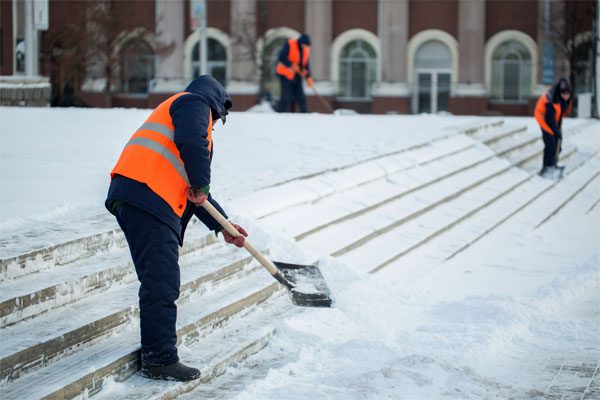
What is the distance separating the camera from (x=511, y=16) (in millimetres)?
42156

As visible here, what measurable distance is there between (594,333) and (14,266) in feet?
13.7

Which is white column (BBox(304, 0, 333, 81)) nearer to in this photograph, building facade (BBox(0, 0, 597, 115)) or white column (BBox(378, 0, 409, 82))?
building facade (BBox(0, 0, 597, 115))

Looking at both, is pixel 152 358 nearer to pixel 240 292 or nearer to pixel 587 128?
pixel 240 292

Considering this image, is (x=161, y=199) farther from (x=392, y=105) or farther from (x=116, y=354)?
(x=392, y=105)

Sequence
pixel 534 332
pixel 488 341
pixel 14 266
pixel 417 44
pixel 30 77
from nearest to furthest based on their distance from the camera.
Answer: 1. pixel 14 266
2. pixel 488 341
3. pixel 534 332
4. pixel 30 77
5. pixel 417 44

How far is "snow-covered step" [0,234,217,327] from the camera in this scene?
5.77 metres

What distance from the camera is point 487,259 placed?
10828mm

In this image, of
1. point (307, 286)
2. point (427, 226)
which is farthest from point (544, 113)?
point (307, 286)

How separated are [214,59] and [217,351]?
4000 centimetres

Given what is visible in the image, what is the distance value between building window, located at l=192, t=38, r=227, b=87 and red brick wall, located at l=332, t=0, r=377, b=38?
5.09 metres

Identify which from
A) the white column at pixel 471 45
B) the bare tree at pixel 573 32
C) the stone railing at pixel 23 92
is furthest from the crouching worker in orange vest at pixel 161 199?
the white column at pixel 471 45

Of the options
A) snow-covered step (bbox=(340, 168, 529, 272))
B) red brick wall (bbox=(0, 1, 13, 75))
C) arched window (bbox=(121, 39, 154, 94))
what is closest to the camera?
snow-covered step (bbox=(340, 168, 529, 272))


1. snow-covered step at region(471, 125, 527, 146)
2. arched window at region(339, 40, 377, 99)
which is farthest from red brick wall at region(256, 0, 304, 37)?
snow-covered step at region(471, 125, 527, 146)

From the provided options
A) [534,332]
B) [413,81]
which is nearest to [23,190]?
[534,332]
